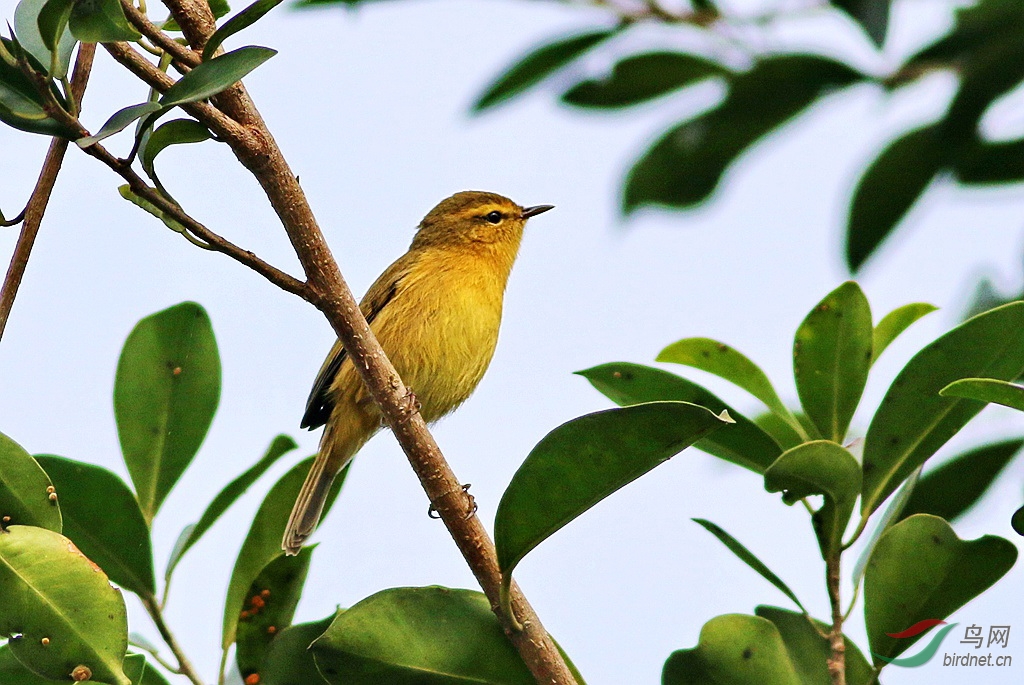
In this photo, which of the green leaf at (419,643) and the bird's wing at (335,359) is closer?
the green leaf at (419,643)

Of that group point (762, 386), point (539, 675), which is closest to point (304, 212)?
point (539, 675)

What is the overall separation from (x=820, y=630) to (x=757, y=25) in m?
1.80

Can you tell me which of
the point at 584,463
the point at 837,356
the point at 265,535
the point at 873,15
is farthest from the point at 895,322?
the point at 265,535

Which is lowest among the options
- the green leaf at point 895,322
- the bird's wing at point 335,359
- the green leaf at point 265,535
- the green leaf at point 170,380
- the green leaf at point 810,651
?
the green leaf at point 810,651

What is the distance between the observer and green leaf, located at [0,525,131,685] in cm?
192

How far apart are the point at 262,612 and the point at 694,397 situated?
1.03 meters

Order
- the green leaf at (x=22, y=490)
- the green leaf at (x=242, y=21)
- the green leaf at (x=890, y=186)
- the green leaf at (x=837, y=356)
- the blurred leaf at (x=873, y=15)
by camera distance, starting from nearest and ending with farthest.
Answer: the green leaf at (x=242, y=21) < the green leaf at (x=22, y=490) < the green leaf at (x=837, y=356) < the blurred leaf at (x=873, y=15) < the green leaf at (x=890, y=186)

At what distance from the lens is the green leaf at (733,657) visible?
2.19 meters

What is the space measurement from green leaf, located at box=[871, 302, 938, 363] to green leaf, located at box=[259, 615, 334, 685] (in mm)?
1394

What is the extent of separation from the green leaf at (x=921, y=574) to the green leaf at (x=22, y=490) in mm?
1549

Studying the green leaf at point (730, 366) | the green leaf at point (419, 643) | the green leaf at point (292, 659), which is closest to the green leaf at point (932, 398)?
the green leaf at point (730, 366)

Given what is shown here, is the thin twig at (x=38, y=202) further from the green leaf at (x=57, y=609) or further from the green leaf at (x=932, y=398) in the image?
the green leaf at (x=932, y=398)

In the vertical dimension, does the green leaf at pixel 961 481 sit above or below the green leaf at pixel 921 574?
above

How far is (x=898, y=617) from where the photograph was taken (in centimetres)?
223
